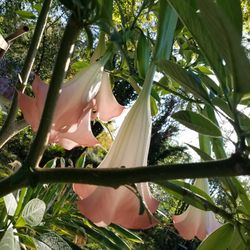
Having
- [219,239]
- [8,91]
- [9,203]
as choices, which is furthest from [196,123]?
[8,91]

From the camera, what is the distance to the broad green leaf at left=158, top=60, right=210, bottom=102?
37 centimetres

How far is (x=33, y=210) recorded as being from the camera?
0.66 m

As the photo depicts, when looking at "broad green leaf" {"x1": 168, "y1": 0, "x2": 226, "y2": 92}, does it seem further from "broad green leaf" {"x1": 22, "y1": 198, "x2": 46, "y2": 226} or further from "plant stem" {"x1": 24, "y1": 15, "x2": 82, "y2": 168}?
"broad green leaf" {"x1": 22, "y1": 198, "x2": 46, "y2": 226}

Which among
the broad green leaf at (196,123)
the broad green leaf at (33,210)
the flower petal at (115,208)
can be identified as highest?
the broad green leaf at (196,123)

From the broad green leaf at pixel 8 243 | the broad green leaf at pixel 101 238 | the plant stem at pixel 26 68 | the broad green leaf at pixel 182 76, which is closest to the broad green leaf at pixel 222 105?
the broad green leaf at pixel 182 76

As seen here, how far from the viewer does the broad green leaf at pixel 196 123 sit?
0.40 metres

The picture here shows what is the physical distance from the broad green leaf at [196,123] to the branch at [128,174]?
3.0 inches

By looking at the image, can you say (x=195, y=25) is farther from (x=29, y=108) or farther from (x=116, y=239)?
(x=116, y=239)

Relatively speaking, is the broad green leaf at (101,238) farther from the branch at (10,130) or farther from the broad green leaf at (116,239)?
the branch at (10,130)

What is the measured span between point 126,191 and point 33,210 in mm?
313

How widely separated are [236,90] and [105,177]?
0.11 m

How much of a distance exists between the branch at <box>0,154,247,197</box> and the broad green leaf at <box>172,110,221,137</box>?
8cm

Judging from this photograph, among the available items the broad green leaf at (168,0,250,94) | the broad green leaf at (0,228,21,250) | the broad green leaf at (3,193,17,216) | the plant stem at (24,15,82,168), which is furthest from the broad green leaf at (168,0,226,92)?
the broad green leaf at (3,193,17,216)

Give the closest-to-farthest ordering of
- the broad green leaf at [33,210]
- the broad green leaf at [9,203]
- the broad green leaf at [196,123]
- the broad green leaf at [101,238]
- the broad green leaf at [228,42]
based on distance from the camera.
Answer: the broad green leaf at [228,42]
the broad green leaf at [196,123]
the broad green leaf at [33,210]
the broad green leaf at [9,203]
the broad green leaf at [101,238]
